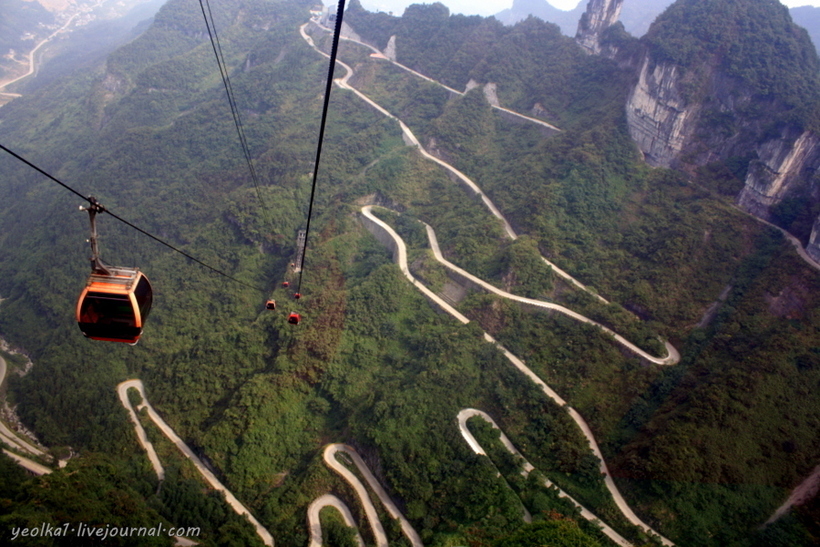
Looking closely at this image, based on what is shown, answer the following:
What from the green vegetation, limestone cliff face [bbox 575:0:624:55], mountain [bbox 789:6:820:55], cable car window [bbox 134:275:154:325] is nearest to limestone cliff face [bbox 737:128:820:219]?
the green vegetation

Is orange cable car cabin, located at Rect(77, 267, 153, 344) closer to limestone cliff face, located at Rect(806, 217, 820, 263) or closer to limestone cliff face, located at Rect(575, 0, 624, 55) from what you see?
limestone cliff face, located at Rect(806, 217, 820, 263)

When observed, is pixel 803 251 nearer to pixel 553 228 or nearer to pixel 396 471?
pixel 553 228

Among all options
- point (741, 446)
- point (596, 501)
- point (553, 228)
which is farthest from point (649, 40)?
point (596, 501)

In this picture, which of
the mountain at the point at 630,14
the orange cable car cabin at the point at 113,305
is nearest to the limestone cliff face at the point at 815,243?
the orange cable car cabin at the point at 113,305

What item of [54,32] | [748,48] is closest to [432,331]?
[748,48]

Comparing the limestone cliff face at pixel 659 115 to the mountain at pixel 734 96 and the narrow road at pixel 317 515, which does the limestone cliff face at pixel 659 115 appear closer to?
the mountain at pixel 734 96

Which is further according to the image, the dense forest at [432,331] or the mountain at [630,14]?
the mountain at [630,14]

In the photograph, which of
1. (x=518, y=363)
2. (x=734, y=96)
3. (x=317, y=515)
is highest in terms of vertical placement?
(x=734, y=96)

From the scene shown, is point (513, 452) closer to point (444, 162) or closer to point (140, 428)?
point (140, 428)
